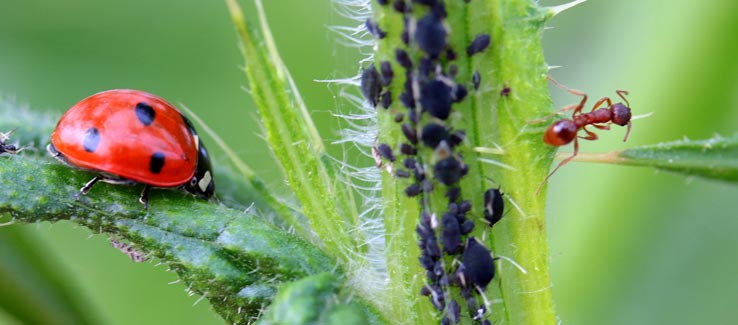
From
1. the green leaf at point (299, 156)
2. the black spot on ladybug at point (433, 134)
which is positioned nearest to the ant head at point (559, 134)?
the black spot on ladybug at point (433, 134)

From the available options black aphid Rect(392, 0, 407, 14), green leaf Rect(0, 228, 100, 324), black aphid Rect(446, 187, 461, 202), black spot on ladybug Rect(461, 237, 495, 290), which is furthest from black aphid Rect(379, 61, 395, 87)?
green leaf Rect(0, 228, 100, 324)

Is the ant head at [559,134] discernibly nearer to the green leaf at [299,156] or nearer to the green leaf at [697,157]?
the green leaf at [697,157]

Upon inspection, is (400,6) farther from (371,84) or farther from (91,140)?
(91,140)

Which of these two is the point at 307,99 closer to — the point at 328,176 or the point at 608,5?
the point at 608,5

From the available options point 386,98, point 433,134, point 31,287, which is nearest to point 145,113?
point 31,287

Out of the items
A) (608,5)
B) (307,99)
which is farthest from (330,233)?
(608,5)

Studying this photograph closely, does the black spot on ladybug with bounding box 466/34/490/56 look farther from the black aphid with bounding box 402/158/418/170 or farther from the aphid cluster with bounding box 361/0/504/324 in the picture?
the black aphid with bounding box 402/158/418/170
